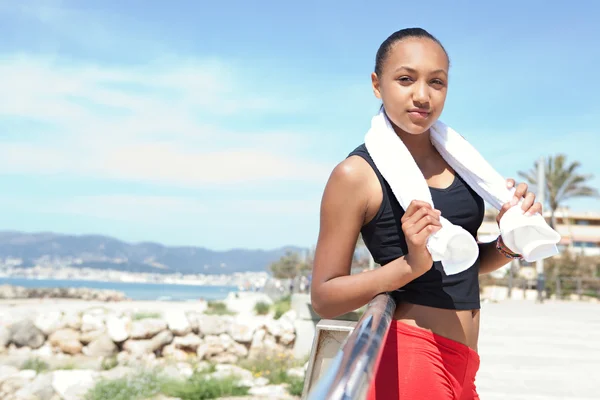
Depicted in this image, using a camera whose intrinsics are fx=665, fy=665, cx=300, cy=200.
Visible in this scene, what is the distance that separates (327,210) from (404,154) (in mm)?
242

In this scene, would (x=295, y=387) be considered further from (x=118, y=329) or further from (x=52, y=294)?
(x=52, y=294)

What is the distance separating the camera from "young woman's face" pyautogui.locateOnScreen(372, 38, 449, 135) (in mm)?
1707

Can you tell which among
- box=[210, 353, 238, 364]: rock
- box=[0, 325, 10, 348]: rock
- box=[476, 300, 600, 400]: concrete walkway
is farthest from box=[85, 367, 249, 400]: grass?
box=[0, 325, 10, 348]: rock

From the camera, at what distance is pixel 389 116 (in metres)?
1.76

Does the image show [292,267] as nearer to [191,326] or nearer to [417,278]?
[191,326]

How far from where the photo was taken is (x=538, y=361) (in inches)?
253

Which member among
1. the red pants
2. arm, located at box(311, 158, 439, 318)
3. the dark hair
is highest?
the dark hair

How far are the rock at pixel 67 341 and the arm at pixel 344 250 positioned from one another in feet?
51.2

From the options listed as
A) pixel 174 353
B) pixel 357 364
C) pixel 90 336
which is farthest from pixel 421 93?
pixel 90 336

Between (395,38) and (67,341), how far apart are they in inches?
627

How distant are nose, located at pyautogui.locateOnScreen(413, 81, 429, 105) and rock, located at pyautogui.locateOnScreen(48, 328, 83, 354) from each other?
15727 mm

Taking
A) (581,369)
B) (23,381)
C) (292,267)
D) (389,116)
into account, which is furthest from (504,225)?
(292,267)

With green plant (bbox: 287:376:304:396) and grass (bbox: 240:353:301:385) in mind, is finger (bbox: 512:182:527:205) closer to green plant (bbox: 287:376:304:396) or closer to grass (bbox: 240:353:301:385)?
green plant (bbox: 287:376:304:396)

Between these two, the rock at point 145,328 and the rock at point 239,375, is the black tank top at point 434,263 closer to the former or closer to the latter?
the rock at point 239,375
